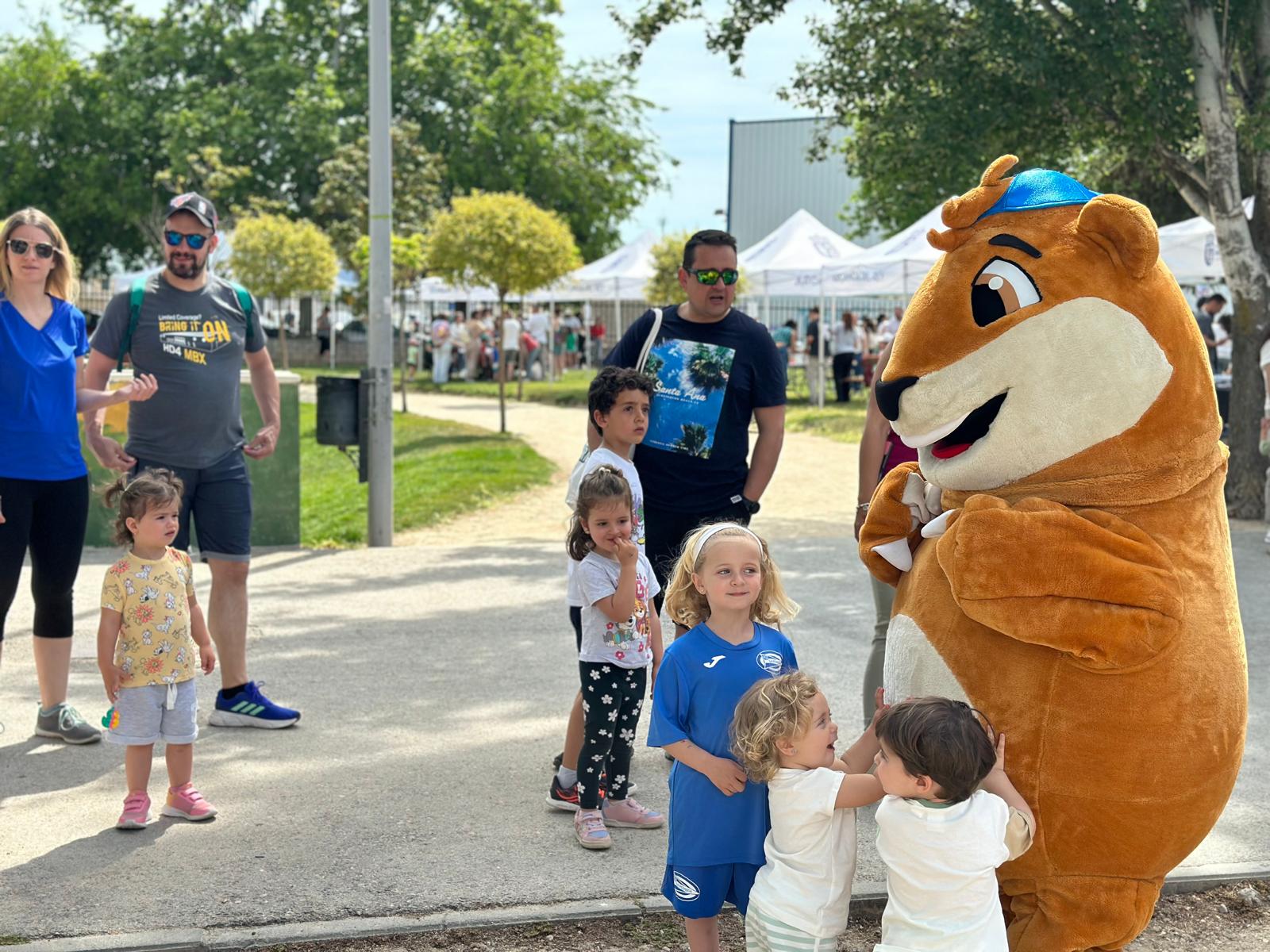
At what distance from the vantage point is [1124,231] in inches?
126

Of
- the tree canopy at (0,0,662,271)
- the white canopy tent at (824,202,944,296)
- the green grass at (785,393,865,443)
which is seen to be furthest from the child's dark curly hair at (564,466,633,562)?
the tree canopy at (0,0,662,271)

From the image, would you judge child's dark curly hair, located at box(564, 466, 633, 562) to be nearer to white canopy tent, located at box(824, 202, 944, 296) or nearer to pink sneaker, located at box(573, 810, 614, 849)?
pink sneaker, located at box(573, 810, 614, 849)

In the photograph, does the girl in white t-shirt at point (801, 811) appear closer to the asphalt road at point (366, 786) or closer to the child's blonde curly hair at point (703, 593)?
the child's blonde curly hair at point (703, 593)

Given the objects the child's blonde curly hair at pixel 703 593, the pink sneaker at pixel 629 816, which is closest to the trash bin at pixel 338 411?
the pink sneaker at pixel 629 816

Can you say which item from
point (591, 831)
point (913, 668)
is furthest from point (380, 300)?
point (913, 668)

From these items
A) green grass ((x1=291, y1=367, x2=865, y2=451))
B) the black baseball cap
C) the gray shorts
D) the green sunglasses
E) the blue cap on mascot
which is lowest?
the gray shorts

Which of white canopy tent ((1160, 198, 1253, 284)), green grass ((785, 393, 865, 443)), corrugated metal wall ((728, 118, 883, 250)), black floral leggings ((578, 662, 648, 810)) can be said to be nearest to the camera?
black floral leggings ((578, 662, 648, 810))

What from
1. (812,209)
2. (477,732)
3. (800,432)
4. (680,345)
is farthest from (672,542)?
(812,209)

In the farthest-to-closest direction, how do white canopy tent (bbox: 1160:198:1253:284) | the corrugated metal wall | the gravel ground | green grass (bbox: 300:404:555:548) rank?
the corrugated metal wall, white canopy tent (bbox: 1160:198:1253:284), green grass (bbox: 300:404:555:548), the gravel ground

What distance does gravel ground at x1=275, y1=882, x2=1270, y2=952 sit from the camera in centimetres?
380

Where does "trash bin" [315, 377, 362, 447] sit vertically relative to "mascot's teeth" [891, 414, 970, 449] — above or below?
below

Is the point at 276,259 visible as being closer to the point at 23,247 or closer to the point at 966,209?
the point at 23,247

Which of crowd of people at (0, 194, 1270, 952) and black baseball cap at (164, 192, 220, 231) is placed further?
black baseball cap at (164, 192, 220, 231)

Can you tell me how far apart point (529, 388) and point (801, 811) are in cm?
2644
